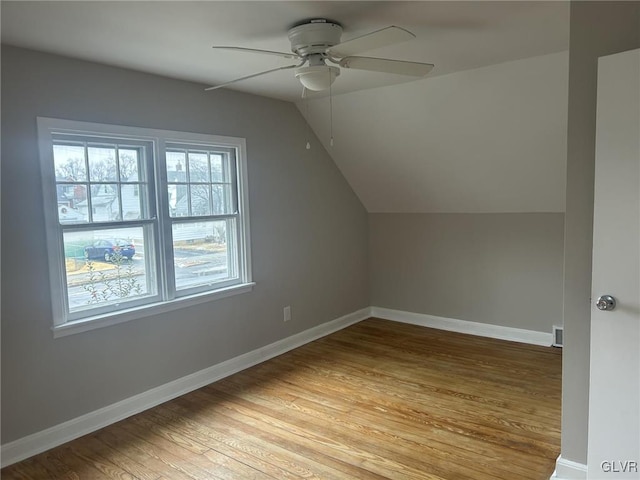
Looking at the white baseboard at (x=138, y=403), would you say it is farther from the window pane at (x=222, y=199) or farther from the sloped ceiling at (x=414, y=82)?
the sloped ceiling at (x=414, y=82)

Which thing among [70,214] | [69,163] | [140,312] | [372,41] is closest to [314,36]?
[372,41]

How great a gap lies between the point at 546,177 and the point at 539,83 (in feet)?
3.06

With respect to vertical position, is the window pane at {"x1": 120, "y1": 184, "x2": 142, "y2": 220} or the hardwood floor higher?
the window pane at {"x1": 120, "y1": 184, "x2": 142, "y2": 220}

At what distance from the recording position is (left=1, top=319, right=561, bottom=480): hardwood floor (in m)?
2.40

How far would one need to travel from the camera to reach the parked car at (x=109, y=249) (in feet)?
9.50

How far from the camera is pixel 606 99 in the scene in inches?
73.9

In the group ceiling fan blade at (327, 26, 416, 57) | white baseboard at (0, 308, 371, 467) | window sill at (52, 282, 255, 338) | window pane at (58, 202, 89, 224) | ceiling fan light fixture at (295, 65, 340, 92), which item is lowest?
white baseboard at (0, 308, 371, 467)

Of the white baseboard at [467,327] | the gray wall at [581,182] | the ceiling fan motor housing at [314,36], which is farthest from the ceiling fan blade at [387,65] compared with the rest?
the white baseboard at [467,327]

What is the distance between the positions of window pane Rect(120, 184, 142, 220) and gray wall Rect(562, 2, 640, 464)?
2655 millimetres

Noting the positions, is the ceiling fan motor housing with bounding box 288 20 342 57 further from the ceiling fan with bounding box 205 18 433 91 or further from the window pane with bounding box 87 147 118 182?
the window pane with bounding box 87 147 118 182

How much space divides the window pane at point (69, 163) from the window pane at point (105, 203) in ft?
0.38

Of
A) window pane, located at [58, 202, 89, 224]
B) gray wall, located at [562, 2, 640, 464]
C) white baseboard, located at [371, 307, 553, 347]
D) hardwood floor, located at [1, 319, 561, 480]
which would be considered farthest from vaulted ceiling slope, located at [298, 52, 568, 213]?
window pane, located at [58, 202, 89, 224]

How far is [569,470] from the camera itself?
2146mm

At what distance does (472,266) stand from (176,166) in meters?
3.02
